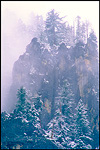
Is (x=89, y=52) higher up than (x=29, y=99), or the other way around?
(x=89, y=52)

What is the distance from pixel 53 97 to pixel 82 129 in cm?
873

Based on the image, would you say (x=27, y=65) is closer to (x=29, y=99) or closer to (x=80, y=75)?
(x=29, y=99)

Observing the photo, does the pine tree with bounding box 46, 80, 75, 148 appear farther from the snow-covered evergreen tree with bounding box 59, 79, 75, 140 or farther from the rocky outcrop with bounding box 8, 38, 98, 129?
the rocky outcrop with bounding box 8, 38, 98, 129

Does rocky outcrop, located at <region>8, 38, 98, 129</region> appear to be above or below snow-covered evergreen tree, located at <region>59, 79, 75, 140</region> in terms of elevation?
above

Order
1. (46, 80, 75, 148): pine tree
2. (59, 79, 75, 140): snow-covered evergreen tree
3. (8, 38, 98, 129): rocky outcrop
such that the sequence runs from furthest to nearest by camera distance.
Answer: (8, 38, 98, 129): rocky outcrop → (59, 79, 75, 140): snow-covered evergreen tree → (46, 80, 75, 148): pine tree

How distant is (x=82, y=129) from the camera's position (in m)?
34.8

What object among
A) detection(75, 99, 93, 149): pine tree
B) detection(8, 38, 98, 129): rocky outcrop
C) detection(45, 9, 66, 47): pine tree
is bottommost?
detection(75, 99, 93, 149): pine tree

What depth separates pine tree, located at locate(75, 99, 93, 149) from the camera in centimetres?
3353

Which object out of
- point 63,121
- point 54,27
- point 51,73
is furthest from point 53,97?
point 54,27

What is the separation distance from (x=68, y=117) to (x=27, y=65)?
47.0 ft

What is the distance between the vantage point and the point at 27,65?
4247cm

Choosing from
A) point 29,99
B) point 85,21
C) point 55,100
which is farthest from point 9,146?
point 85,21

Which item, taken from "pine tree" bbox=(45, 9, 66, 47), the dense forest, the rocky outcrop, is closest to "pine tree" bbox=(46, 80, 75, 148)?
the dense forest

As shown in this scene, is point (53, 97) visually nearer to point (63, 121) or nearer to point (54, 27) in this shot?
point (63, 121)
